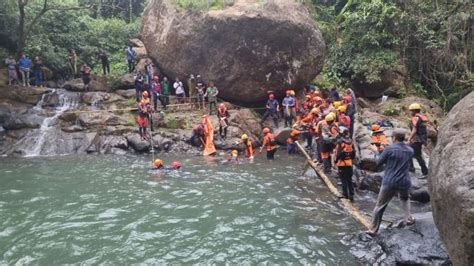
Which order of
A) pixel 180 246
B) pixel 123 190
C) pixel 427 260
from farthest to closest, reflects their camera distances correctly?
1. pixel 123 190
2. pixel 180 246
3. pixel 427 260

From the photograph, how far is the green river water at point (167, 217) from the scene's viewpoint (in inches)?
296

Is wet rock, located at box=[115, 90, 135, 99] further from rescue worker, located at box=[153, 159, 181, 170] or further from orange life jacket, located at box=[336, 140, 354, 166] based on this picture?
orange life jacket, located at box=[336, 140, 354, 166]

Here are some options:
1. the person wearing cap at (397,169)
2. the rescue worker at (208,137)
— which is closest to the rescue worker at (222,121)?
the rescue worker at (208,137)

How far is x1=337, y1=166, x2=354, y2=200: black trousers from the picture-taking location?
970cm

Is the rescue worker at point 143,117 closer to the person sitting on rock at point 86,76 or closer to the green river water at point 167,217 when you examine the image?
the green river water at point 167,217

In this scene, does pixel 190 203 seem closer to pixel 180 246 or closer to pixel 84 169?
pixel 180 246

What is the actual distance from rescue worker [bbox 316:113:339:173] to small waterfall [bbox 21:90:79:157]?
39.6 feet

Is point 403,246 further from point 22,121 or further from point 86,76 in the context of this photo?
point 86,76

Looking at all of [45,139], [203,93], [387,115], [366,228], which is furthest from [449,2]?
[45,139]

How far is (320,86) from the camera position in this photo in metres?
23.7

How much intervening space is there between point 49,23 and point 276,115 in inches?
632

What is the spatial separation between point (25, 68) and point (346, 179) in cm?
1799

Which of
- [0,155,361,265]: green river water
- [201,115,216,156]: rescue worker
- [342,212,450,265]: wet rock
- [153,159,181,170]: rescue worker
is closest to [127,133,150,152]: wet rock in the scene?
[201,115,216,156]: rescue worker

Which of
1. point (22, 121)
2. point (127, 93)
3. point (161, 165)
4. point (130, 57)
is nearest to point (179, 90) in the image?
point (127, 93)
